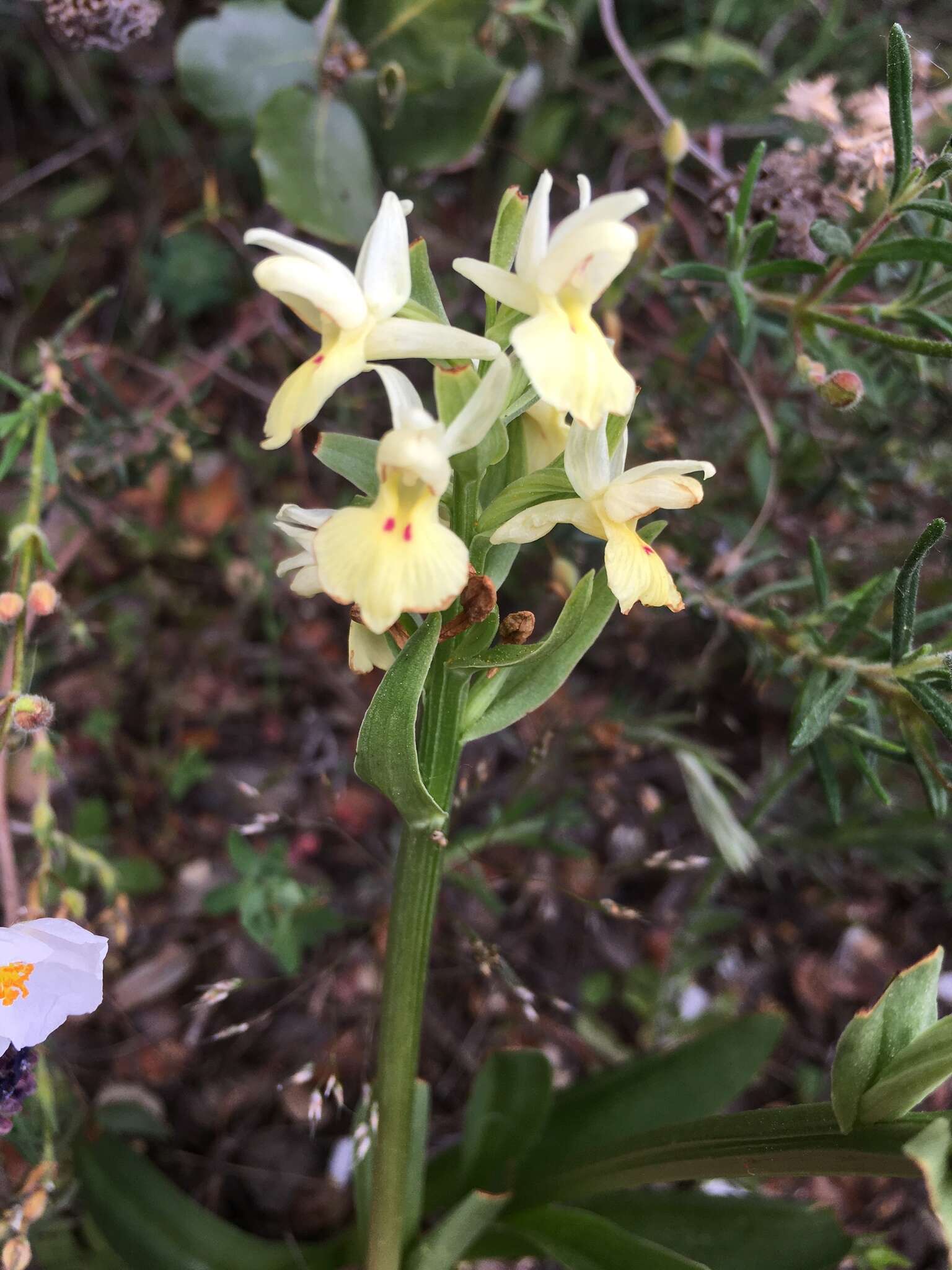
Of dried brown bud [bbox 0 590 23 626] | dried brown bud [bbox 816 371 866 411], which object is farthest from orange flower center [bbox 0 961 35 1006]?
dried brown bud [bbox 816 371 866 411]

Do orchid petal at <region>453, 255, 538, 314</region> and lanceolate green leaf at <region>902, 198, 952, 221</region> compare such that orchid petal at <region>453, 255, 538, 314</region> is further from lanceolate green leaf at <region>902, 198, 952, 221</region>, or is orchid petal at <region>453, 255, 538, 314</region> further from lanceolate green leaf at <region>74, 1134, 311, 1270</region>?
lanceolate green leaf at <region>74, 1134, 311, 1270</region>

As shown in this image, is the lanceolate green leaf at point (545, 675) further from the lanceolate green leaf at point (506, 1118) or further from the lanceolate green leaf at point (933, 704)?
the lanceolate green leaf at point (506, 1118)

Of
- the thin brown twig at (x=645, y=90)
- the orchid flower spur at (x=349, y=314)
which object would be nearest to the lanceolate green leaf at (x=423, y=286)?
the orchid flower spur at (x=349, y=314)

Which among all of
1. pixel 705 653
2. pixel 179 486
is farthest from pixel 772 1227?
pixel 179 486

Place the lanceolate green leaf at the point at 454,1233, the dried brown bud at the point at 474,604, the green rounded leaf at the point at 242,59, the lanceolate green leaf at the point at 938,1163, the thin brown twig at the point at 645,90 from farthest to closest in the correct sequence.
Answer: the green rounded leaf at the point at 242,59 → the thin brown twig at the point at 645,90 → the lanceolate green leaf at the point at 454,1233 → the dried brown bud at the point at 474,604 → the lanceolate green leaf at the point at 938,1163

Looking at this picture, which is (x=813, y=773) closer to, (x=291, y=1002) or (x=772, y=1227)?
(x=772, y=1227)
